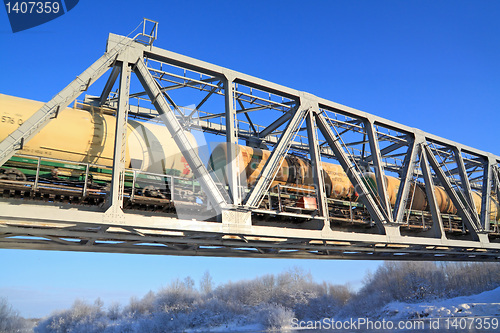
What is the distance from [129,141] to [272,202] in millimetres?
6801

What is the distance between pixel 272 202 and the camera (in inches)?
635

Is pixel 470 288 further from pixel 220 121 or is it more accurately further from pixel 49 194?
pixel 49 194

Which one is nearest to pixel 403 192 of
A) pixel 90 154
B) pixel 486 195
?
pixel 486 195

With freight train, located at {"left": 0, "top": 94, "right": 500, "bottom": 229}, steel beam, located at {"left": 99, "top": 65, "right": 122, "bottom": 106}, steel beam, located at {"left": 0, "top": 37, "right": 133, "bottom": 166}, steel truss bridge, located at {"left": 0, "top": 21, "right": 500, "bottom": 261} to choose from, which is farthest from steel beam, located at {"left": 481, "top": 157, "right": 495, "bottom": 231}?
steel beam, located at {"left": 0, "top": 37, "right": 133, "bottom": 166}

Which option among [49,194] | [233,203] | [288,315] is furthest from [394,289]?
[49,194]

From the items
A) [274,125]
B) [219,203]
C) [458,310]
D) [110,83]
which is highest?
[274,125]

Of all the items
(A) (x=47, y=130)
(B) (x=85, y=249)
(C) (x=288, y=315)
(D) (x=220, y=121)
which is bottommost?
(C) (x=288, y=315)

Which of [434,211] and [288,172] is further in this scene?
[434,211]

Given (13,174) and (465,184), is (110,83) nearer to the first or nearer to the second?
(13,174)

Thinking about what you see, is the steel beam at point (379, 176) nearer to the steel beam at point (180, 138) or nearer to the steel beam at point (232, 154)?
the steel beam at point (232, 154)

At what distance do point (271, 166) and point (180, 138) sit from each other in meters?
3.72

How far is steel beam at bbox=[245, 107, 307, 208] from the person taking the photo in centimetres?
1295

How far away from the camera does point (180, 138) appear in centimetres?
1159

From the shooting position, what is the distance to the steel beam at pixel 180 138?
38.2 feet
